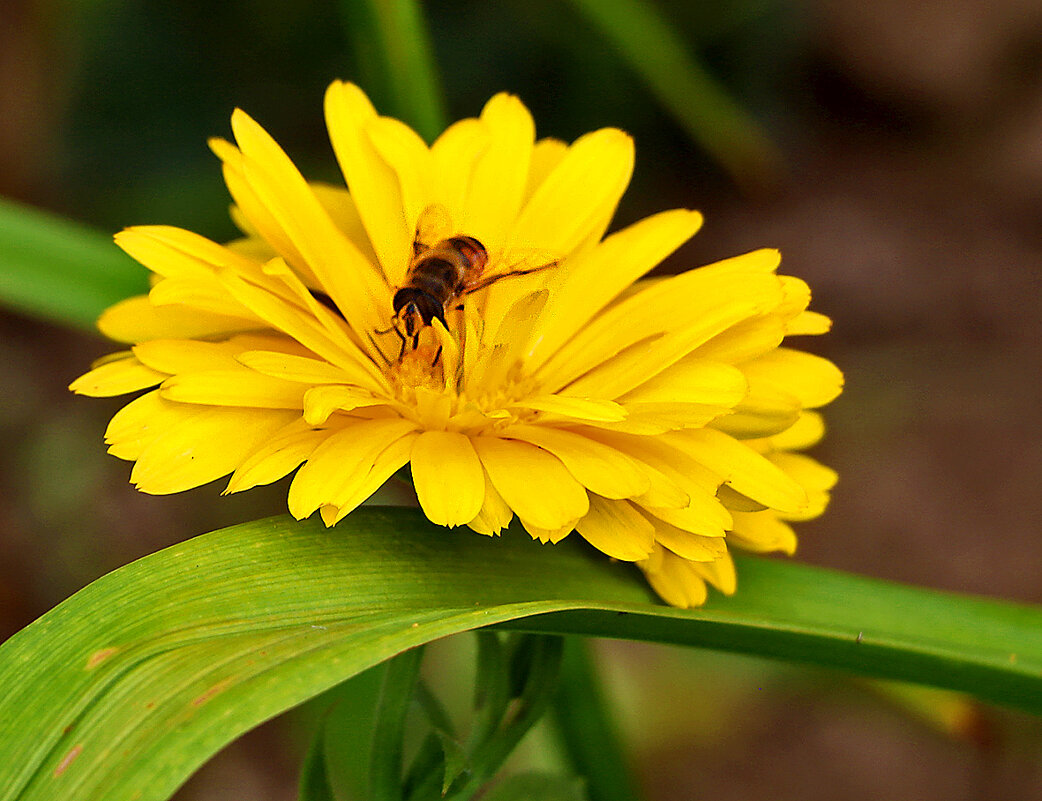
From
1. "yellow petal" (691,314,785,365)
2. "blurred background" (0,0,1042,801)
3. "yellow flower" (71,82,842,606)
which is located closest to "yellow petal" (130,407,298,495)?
"yellow flower" (71,82,842,606)

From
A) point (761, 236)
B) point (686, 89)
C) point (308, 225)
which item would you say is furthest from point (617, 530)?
point (761, 236)

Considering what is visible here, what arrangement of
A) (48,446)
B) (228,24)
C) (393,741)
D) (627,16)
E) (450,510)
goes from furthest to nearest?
(228,24)
(48,446)
(627,16)
(393,741)
(450,510)

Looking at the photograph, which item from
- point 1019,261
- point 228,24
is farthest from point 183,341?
point 1019,261

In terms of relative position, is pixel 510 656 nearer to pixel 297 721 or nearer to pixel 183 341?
pixel 183 341

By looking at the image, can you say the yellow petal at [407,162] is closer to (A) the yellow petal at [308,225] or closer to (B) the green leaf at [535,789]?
(A) the yellow petal at [308,225]

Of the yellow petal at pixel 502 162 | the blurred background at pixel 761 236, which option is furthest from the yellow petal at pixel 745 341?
the blurred background at pixel 761 236
